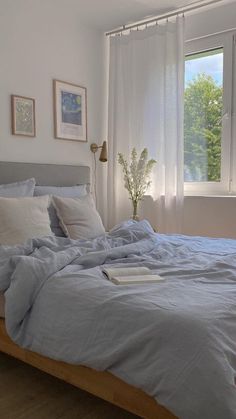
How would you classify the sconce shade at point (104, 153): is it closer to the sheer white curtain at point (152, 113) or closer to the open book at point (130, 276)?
the sheer white curtain at point (152, 113)

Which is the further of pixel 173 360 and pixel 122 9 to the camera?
pixel 122 9

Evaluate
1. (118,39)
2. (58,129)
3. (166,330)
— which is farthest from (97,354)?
(118,39)

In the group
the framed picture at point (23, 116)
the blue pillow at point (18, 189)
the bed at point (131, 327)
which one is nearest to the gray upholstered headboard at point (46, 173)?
the blue pillow at point (18, 189)

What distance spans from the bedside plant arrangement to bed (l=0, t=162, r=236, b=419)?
1.63 meters

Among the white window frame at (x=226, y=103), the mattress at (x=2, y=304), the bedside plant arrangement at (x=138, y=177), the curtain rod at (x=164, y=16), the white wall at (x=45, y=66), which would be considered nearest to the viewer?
the mattress at (x=2, y=304)

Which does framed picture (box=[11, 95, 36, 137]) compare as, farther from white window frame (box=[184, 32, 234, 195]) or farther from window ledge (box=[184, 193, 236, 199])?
white window frame (box=[184, 32, 234, 195])

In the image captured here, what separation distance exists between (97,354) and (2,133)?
222 cm

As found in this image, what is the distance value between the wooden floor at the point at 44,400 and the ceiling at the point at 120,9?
2.95 metres

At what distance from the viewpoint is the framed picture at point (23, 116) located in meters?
3.20

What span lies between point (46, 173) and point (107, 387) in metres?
2.18

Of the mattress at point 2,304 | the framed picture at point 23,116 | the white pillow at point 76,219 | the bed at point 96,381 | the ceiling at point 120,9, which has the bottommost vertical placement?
the bed at point 96,381

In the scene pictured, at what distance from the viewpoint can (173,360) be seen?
A: 49.2 inches

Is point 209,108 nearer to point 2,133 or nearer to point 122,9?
point 122,9

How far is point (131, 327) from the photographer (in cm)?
138
